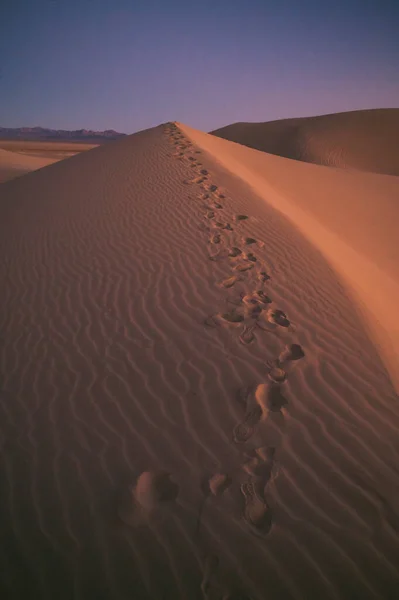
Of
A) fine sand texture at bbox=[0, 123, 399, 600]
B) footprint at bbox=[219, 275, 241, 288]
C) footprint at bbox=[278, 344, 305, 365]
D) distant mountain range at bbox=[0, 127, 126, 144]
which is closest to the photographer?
fine sand texture at bbox=[0, 123, 399, 600]

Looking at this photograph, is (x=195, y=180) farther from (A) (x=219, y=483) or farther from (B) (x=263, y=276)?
(A) (x=219, y=483)

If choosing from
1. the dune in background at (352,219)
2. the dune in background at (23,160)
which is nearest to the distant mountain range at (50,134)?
the dune in background at (23,160)

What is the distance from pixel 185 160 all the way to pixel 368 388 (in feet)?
28.0

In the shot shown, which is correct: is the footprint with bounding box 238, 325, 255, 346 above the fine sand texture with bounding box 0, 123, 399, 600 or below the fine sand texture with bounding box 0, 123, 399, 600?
above

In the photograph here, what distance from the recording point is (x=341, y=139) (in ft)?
112

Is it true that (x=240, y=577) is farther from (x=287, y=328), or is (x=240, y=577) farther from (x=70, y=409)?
(x=287, y=328)

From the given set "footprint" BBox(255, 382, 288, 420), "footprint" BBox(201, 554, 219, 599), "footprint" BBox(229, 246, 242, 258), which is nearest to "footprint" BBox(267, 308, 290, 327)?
"footprint" BBox(255, 382, 288, 420)

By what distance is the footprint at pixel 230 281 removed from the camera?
15.2 feet

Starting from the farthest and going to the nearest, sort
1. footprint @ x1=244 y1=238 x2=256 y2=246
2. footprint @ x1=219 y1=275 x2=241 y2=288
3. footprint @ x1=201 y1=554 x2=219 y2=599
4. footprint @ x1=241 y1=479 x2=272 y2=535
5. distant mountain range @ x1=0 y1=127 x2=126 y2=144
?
distant mountain range @ x1=0 y1=127 x2=126 y2=144 → footprint @ x1=244 y1=238 x2=256 y2=246 → footprint @ x1=219 y1=275 x2=241 y2=288 → footprint @ x1=241 y1=479 x2=272 y2=535 → footprint @ x1=201 y1=554 x2=219 y2=599

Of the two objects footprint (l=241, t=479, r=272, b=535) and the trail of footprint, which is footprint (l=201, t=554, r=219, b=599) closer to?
footprint (l=241, t=479, r=272, b=535)

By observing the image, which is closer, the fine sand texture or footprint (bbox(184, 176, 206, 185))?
the fine sand texture

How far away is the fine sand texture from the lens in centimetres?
212

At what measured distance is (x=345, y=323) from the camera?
4004 millimetres

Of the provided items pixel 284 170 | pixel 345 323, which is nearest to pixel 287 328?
pixel 345 323
